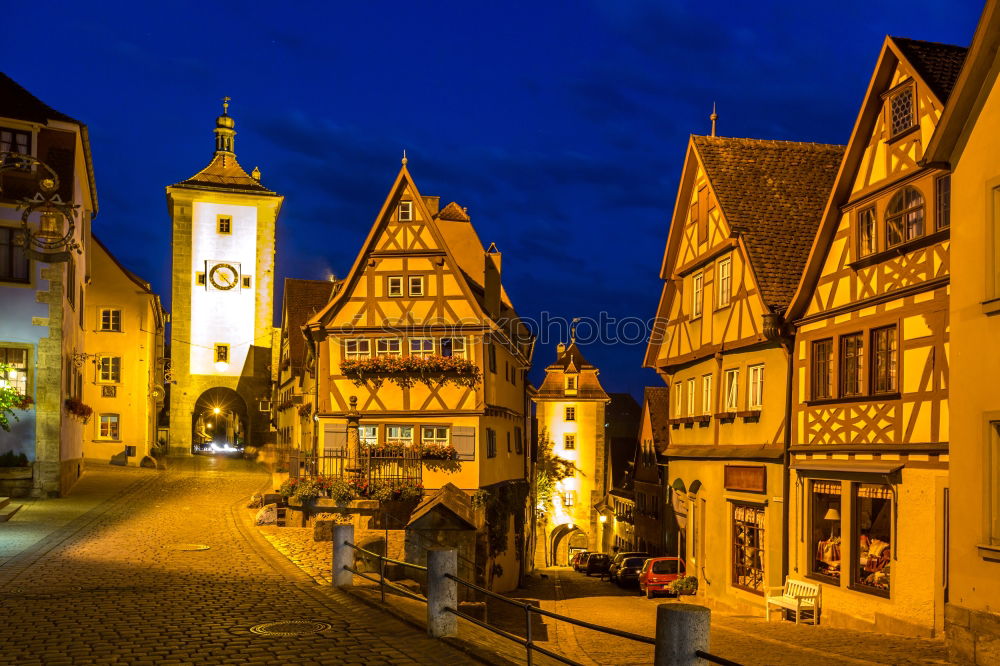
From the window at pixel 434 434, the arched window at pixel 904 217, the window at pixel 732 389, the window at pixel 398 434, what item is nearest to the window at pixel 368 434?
the window at pixel 398 434

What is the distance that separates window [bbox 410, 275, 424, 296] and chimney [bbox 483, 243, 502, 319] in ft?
9.99

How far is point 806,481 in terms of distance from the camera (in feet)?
65.4

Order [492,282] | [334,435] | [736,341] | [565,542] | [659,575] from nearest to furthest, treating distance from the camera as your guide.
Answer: [736,341]
[659,575]
[334,435]
[492,282]
[565,542]

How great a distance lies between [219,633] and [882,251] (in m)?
12.9

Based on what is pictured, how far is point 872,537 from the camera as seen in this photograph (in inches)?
708

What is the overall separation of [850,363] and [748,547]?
5.42 meters

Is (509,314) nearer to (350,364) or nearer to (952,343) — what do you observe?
(350,364)

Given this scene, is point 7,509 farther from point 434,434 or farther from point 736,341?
point 736,341

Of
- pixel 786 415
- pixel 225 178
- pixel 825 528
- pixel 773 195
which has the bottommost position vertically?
pixel 825 528

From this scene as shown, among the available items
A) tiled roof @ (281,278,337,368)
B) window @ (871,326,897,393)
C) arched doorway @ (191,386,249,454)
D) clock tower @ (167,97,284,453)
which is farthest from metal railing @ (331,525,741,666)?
clock tower @ (167,97,284,453)

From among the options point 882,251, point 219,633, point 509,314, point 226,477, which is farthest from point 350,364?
point 219,633

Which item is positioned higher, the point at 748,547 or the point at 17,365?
the point at 17,365

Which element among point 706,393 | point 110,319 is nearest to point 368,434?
point 706,393

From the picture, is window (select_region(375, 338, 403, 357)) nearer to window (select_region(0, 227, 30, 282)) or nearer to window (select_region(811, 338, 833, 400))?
window (select_region(0, 227, 30, 282))
